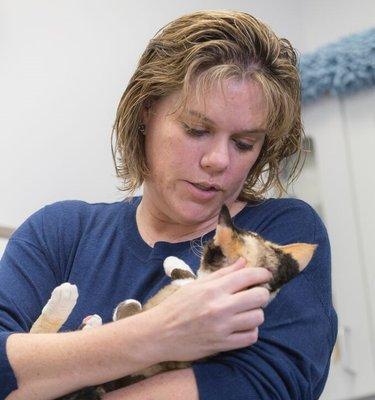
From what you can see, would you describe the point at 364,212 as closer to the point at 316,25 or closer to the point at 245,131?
the point at 316,25

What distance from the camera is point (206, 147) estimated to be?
94 cm

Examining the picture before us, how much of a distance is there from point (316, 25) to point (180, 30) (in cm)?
117

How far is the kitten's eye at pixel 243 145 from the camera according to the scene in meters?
0.96

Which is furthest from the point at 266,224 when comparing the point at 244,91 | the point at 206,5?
the point at 206,5

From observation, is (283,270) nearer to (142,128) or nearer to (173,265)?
(173,265)

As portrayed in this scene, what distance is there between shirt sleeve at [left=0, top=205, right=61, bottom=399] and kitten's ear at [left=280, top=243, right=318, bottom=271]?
15.7 inches

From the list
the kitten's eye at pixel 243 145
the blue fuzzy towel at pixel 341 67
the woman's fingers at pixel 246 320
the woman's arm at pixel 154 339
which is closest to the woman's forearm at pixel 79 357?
the woman's arm at pixel 154 339

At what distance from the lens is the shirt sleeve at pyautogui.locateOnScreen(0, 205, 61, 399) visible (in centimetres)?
94

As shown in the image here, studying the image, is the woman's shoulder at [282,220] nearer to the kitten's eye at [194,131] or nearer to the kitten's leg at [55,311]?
the kitten's eye at [194,131]

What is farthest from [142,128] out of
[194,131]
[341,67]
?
[341,67]

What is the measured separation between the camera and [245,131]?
0.94 m

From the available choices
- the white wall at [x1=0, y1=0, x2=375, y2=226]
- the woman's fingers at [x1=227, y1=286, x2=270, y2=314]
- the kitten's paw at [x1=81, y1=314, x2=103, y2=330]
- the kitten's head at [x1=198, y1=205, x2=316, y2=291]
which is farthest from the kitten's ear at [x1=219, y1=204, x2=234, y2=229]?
the white wall at [x1=0, y1=0, x2=375, y2=226]

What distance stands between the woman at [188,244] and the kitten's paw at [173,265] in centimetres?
3

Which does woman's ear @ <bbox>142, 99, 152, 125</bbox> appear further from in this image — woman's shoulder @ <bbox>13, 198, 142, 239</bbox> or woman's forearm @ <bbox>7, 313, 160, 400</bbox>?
woman's forearm @ <bbox>7, 313, 160, 400</bbox>
